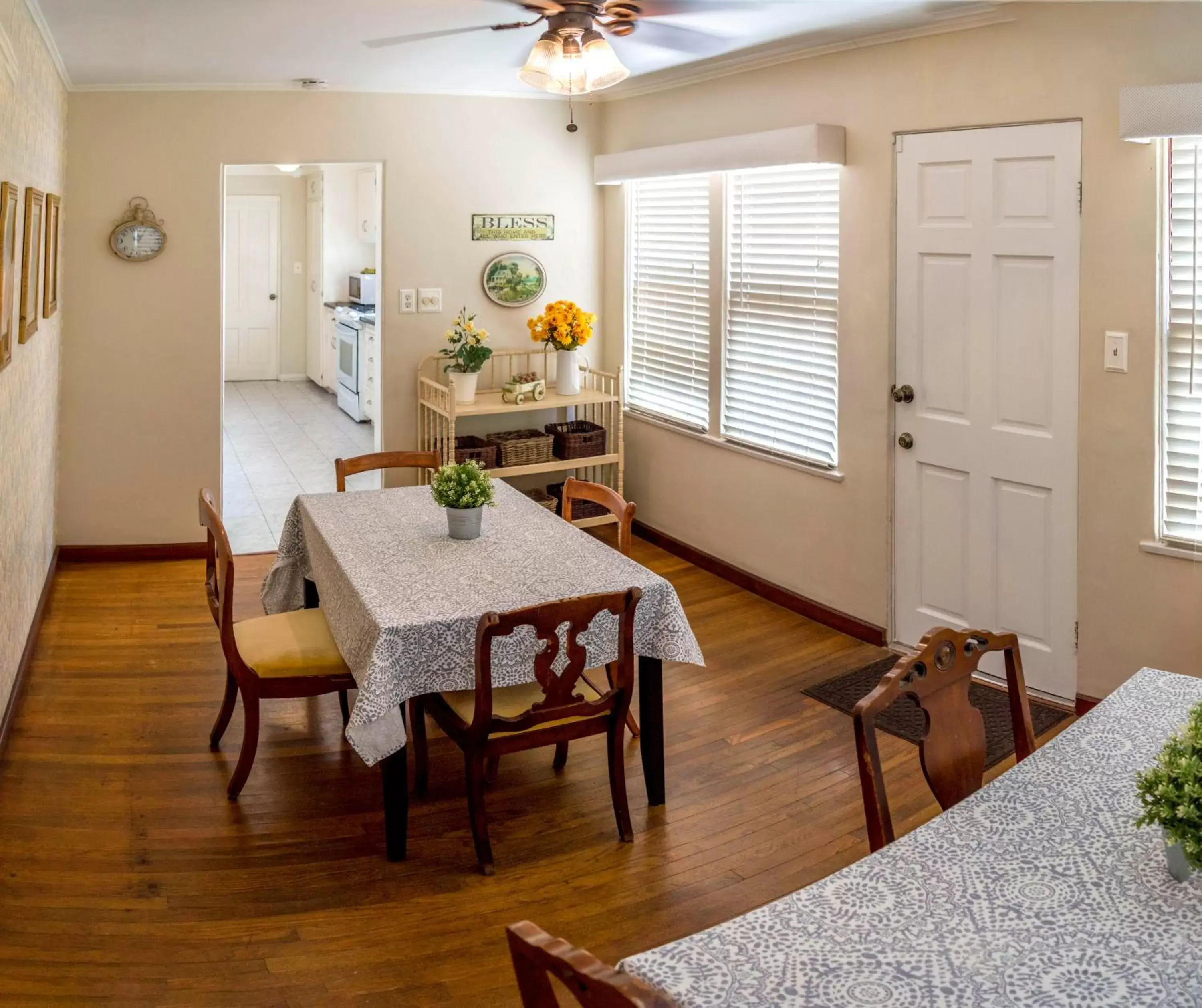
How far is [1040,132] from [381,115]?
3.51m

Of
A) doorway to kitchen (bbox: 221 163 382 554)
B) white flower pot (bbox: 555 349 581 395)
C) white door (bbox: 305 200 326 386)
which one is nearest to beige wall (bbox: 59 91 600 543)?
white flower pot (bbox: 555 349 581 395)

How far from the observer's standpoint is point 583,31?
405 cm

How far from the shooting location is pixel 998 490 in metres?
4.33

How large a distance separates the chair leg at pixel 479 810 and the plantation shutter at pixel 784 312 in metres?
2.52

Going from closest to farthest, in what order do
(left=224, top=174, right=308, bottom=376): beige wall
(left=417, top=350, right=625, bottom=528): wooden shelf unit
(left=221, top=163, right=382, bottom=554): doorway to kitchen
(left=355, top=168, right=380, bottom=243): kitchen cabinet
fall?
(left=417, top=350, right=625, bottom=528): wooden shelf unit, (left=221, top=163, right=382, bottom=554): doorway to kitchen, (left=355, top=168, right=380, bottom=243): kitchen cabinet, (left=224, top=174, right=308, bottom=376): beige wall

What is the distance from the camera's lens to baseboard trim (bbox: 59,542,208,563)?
6.07 metres

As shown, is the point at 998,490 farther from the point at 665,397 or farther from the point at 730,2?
the point at 665,397

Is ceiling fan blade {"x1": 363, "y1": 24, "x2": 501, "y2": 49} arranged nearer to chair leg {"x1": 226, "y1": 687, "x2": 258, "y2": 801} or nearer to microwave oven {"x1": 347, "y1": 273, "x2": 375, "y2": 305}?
chair leg {"x1": 226, "y1": 687, "x2": 258, "y2": 801}

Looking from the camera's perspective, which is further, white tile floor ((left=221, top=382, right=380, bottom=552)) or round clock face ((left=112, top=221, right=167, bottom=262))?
white tile floor ((left=221, top=382, right=380, bottom=552))

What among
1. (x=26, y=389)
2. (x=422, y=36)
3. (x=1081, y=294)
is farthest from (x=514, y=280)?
(x=1081, y=294)

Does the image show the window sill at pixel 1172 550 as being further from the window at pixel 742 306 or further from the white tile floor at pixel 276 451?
the white tile floor at pixel 276 451

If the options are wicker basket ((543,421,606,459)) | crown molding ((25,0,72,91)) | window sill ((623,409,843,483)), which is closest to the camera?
crown molding ((25,0,72,91))

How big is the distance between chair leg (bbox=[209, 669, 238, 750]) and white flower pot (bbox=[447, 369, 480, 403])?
2515mm

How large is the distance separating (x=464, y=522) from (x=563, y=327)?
2662 mm
